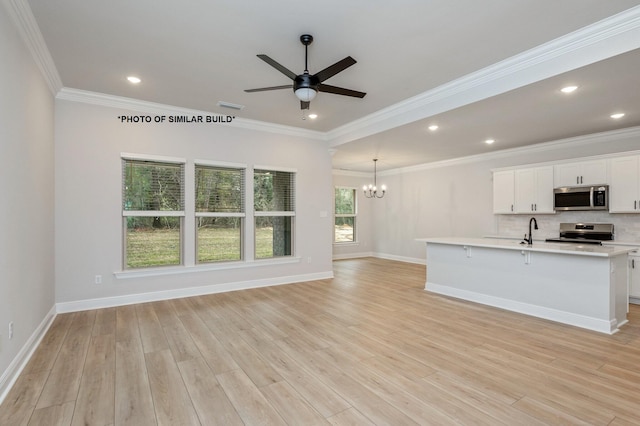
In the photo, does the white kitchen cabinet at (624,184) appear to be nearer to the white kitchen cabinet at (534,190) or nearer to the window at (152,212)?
the white kitchen cabinet at (534,190)

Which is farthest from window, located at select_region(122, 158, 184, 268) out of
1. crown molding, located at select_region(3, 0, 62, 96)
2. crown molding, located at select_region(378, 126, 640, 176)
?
crown molding, located at select_region(378, 126, 640, 176)

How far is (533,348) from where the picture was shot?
9.98 feet

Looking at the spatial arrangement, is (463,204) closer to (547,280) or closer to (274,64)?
(547,280)

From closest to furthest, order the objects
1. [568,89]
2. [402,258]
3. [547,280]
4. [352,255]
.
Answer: [568,89]
[547,280]
[402,258]
[352,255]

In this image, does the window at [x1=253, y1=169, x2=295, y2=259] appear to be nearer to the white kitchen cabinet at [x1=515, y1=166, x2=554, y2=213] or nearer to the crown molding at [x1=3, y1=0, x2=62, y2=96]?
the crown molding at [x1=3, y1=0, x2=62, y2=96]

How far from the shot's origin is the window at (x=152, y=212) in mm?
4617

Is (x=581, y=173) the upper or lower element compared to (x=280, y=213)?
upper

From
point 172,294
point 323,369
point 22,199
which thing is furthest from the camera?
point 172,294

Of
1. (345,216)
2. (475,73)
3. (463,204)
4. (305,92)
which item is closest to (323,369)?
(305,92)

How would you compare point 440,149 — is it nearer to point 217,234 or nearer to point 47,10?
point 217,234

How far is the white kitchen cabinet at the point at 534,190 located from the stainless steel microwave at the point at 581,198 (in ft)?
0.50

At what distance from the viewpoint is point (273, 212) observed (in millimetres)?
5855

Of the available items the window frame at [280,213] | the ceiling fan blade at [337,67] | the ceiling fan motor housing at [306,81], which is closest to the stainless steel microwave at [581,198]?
the window frame at [280,213]

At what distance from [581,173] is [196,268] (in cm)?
672
